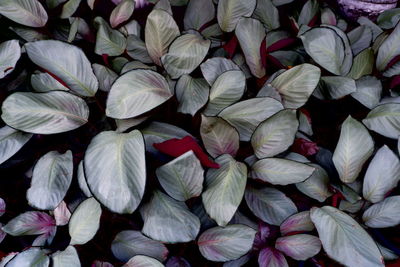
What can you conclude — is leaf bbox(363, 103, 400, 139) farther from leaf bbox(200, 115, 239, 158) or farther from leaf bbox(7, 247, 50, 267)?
leaf bbox(7, 247, 50, 267)

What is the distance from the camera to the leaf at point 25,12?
997 mm

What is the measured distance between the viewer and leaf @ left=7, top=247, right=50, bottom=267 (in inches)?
29.1

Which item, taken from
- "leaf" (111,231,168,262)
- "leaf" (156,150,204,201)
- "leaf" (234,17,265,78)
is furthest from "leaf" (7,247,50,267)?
"leaf" (234,17,265,78)

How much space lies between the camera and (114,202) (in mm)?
686

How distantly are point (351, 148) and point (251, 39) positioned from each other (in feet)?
1.11

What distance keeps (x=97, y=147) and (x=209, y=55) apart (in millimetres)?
457

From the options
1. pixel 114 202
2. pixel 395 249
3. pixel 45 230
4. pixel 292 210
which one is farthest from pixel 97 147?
pixel 395 249

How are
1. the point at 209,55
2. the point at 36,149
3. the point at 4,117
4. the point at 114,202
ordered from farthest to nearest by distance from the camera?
1. the point at 209,55
2. the point at 36,149
3. the point at 4,117
4. the point at 114,202

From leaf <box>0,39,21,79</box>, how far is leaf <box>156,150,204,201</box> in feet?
1.42

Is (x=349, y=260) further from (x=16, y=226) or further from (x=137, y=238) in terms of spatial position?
(x=16, y=226)

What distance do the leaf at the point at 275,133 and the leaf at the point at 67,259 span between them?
0.40 meters

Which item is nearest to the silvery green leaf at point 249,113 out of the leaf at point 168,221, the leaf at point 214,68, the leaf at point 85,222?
the leaf at point 214,68

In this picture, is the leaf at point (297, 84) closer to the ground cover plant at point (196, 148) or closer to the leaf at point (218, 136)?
the ground cover plant at point (196, 148)

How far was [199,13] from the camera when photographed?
113 cm
